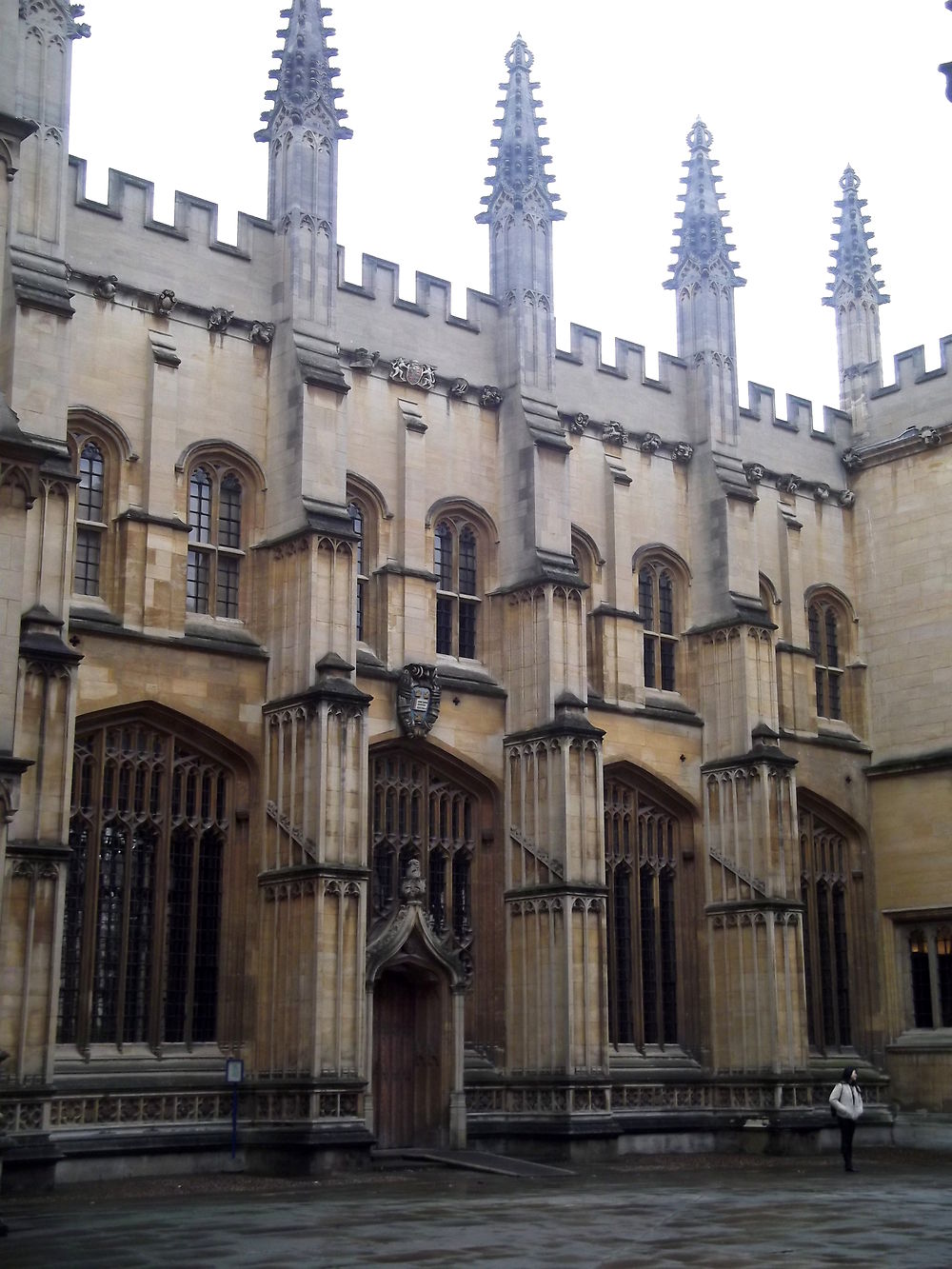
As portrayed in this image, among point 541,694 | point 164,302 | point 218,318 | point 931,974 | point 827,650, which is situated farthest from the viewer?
point 827,650

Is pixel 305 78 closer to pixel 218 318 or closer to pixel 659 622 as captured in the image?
pixel 218 318

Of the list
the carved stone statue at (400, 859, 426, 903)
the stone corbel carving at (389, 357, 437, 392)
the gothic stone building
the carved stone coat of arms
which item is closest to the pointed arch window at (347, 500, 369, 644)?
the gothic stone building

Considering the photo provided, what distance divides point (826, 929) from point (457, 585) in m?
10.6

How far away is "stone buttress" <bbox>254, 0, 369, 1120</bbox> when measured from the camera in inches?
917

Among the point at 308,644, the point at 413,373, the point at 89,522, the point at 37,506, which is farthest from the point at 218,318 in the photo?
the point at 37,506

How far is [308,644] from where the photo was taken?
2428cm

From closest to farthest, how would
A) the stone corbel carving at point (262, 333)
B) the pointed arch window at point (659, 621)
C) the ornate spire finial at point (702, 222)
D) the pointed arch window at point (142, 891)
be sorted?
the pointed arch window at point (142, 891) → the stone corbel carving at point (262, 333) → the pointed arch window at point (659, 621) → the ornate spire finial at point (702, 222)

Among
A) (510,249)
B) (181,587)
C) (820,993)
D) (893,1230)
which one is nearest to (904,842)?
(820,993)

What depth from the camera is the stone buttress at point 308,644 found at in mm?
23281

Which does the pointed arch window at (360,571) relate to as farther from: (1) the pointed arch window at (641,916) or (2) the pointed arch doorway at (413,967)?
(1) the pointed arch window at (641,916)

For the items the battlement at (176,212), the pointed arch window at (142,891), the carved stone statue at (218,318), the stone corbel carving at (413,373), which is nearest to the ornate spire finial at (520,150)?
the stone corbel carving at (413,373)

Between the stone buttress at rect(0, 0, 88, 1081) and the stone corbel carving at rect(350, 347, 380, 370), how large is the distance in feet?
18.6

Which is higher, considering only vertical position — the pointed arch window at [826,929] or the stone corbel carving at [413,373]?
the stone corbel carving at [413,373]

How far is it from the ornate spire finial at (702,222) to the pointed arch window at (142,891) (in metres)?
15.1
